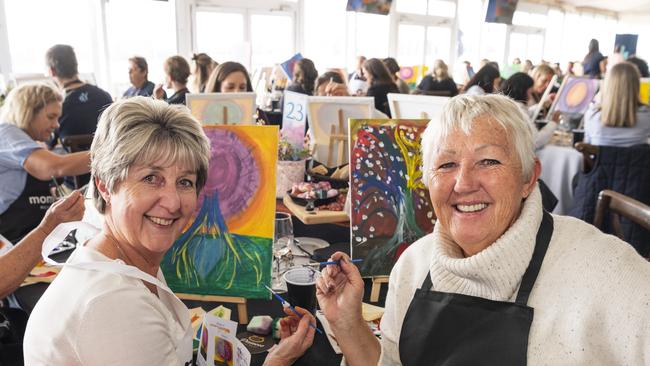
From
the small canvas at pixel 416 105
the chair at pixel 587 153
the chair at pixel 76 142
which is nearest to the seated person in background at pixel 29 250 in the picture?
the small canvas at pixel 416 105

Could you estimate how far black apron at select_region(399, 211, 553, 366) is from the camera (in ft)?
3.43

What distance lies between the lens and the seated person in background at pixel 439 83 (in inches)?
283

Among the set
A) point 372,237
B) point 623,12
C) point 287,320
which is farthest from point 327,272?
point 623,12

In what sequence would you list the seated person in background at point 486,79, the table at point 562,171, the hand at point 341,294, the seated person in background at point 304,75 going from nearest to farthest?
1. the hand at point 341,294
2. the table at point 562,171
3. the seated person in background at point 486,79
4. the seated person in background at point 304,75

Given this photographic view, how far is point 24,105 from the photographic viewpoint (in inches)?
104

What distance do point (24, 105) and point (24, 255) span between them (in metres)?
1.42

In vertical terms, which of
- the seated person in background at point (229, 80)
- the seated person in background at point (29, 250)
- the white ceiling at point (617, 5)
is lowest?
the seated person in background at point (29, 250)

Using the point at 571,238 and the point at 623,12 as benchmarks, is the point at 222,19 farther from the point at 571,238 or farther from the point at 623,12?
the point at 623,12

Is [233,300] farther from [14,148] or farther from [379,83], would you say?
[379,83]

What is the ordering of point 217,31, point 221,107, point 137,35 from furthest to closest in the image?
point 217,31, point 137,35, point 221,107

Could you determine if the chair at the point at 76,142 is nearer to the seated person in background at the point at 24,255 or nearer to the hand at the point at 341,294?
the seated person in background at the point at 24,255

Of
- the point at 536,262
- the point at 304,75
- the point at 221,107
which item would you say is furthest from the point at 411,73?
the point at 536,262

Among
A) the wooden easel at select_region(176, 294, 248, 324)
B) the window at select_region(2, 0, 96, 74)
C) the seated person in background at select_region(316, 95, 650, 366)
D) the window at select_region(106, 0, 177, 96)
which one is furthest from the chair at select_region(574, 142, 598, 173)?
the window at select_region(2, 0, 96, 74)

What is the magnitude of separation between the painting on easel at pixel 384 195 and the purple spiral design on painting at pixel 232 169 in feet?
1.20
